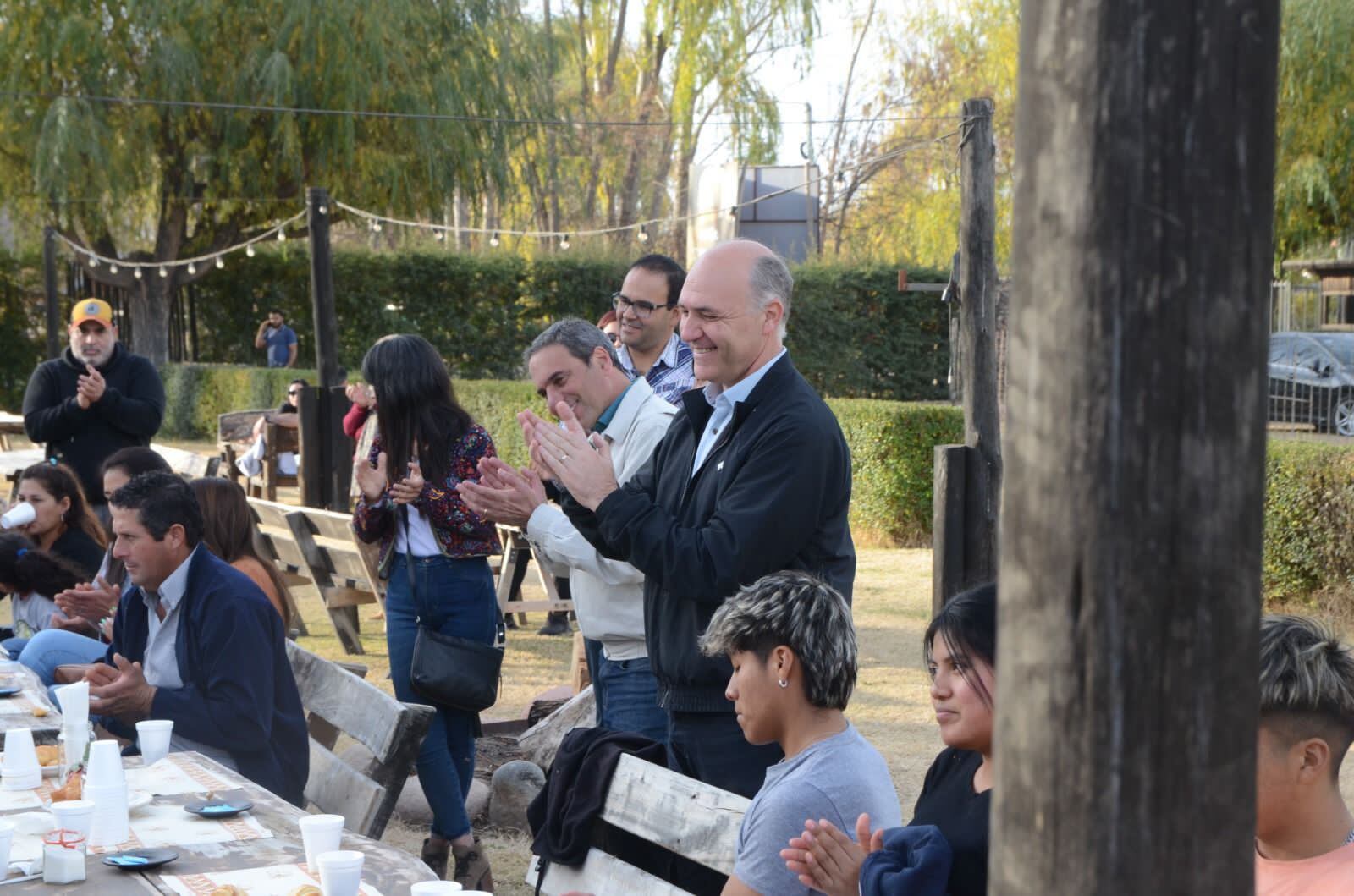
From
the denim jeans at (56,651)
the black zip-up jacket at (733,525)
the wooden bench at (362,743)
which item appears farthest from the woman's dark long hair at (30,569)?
the black zip-up jacket at (733,525)

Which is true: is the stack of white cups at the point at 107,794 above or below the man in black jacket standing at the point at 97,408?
below

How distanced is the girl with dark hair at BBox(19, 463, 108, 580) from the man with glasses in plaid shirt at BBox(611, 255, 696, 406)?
258 centimetres

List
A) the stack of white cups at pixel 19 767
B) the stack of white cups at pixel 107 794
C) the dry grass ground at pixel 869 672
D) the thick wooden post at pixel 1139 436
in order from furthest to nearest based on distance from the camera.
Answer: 1. the dry grass ground at pixel 869 672
2. the stack of white cups at pixel 19 767
3. the stack of white cups at pixel 107 794
4. the thick wooden post at pixel 1139 436

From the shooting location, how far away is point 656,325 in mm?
5527

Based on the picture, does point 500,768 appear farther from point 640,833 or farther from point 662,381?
point 640,833

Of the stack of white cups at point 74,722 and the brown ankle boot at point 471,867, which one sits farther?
the brown ankle boot at point 471,867

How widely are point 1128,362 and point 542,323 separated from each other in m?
26.0

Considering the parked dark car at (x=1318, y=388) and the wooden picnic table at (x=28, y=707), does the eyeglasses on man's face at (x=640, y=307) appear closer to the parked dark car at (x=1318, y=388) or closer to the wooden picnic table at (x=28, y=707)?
the wooden picnic table at (x=28, y=707)

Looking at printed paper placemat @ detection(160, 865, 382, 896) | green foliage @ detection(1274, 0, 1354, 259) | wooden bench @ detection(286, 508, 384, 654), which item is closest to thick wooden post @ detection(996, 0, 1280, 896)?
printed paper placemat @ detection(160, 865, 382, 896)

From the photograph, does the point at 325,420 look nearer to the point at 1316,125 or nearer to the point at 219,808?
the point at 219,808

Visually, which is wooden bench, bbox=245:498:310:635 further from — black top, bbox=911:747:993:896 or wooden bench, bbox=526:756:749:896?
black top, bbox=911:747:993:896

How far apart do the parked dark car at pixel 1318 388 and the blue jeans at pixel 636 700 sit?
17.2 meters

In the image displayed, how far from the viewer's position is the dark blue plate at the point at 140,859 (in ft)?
9.68

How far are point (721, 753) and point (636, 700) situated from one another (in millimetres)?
687
